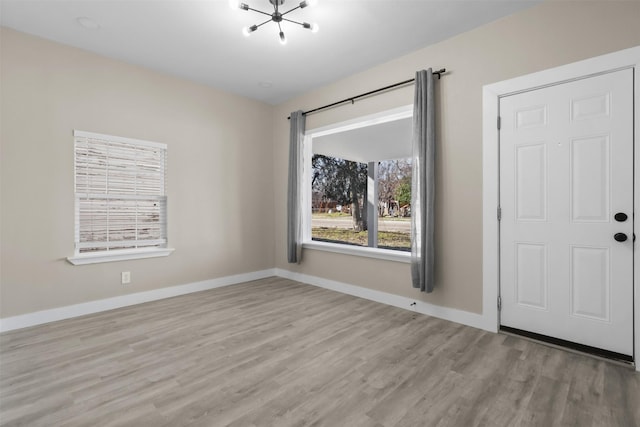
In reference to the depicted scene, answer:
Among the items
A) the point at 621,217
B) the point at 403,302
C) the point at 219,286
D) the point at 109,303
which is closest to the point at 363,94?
the point at 403,302

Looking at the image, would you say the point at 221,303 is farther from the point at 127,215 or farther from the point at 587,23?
the point at 587,23

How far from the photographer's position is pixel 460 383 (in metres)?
2.06

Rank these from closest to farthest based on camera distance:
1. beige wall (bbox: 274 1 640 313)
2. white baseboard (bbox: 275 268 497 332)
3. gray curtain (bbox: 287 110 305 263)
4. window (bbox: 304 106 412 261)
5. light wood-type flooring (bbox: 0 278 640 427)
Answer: light wood-type flooring (bbox: 0 278 640 427) < beige wall (bbox: 274 1 640 313) < white baseboard (bbox: 275 268 497 332) < window (bbox: 304 106 412 261) < gray curtain (bbox: 287 110 305 263)

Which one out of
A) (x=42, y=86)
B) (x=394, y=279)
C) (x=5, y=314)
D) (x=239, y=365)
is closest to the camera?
(x=239, y=365)

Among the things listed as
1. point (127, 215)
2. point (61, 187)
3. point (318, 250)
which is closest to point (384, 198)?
point (318, 250)

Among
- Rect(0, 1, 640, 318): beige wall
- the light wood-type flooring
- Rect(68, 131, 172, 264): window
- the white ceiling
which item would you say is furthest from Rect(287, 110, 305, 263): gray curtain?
Rect(68, 131, 172, 264): window

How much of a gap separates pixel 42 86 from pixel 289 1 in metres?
2.68

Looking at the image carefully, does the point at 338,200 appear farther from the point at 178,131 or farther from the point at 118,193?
the point at 118,193

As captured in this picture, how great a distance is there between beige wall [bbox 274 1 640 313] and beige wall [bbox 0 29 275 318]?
1908mm

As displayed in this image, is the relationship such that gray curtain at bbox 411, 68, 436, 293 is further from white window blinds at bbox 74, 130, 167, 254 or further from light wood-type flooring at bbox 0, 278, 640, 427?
white window blinds at bbox 74, 130, 167, 254

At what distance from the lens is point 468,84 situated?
3.09 meters

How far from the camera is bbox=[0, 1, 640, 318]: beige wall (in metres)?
2.75

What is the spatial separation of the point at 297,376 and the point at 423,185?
2213 millimetres

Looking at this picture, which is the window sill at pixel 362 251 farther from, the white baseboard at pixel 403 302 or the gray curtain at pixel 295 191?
the white baseboard at pixel 403 302
